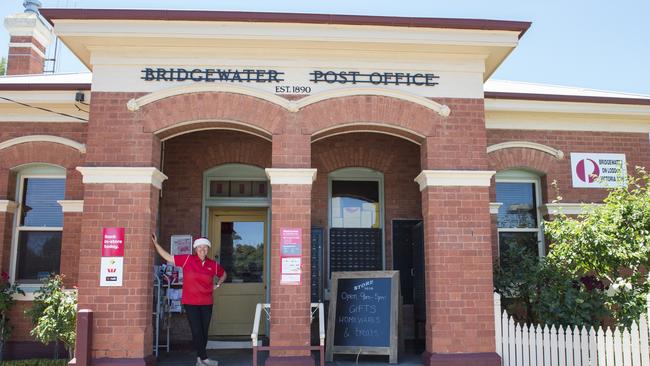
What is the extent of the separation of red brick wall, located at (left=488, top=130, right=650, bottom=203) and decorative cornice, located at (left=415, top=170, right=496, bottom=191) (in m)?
2.19

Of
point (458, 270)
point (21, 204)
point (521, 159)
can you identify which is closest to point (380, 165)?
point (521, 159)

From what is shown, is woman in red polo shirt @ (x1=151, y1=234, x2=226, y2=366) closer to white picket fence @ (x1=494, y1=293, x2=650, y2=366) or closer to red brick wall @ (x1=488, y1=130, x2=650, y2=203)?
white picket fence @ (x1=494, y1=293, x2=650, y2=366)

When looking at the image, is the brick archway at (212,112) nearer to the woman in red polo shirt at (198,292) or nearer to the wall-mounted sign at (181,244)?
the woman in red polo shirt at (198,292)

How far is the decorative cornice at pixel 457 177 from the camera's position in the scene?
8.25 meters

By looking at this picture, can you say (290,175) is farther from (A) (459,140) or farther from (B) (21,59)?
(B) (21,59)

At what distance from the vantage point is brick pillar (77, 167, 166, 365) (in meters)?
7.64

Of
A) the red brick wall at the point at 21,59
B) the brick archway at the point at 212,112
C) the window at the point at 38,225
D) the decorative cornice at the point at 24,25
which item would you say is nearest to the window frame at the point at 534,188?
the brick archway at the point at 212,112

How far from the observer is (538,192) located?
424 inches

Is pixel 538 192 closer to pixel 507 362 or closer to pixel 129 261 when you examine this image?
pixel 507 362

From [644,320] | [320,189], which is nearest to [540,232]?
[644,320]

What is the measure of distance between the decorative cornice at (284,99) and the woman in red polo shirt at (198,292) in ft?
6.39

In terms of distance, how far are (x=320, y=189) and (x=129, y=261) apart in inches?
148

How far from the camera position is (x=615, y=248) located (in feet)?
27.4

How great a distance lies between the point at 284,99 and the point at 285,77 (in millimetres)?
359
